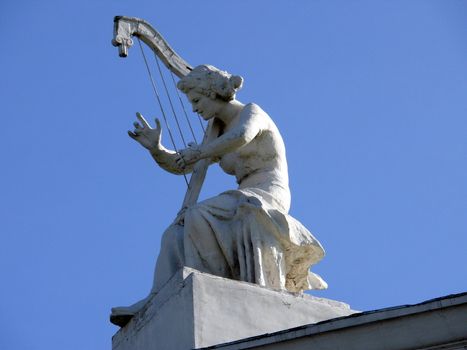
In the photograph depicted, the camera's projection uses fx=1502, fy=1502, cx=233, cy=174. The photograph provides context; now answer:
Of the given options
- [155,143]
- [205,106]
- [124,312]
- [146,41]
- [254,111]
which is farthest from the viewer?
[146,41]

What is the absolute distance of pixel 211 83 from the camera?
1456 cm

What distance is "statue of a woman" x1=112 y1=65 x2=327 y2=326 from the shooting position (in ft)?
43.8

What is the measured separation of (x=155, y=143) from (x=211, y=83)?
2.74ft

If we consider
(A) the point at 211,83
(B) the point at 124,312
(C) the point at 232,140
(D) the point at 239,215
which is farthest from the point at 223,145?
(B) the point at 124,312

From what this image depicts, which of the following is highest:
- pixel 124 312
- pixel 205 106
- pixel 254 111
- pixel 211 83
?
pixel 211 83

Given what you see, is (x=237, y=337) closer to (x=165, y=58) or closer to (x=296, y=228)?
(x=296, y=228)

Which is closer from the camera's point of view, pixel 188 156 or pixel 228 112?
pixel 188 156

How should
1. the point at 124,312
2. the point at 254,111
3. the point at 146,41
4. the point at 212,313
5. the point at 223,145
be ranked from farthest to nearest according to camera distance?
1. the point at 146,41
2. the point at 254,111
3. the point at 223,145
4. the point at 124,312
5. the point at 212,313

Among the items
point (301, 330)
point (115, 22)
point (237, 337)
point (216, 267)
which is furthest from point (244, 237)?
point (115, 22)

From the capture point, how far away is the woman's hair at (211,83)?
47.6ft

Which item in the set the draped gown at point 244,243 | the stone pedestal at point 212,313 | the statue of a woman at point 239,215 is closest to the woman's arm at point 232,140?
the statue of a woman at point 239,215

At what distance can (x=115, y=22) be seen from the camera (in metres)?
15.6

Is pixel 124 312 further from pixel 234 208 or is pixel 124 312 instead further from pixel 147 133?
pixel 147 133

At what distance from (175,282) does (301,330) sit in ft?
6.21
